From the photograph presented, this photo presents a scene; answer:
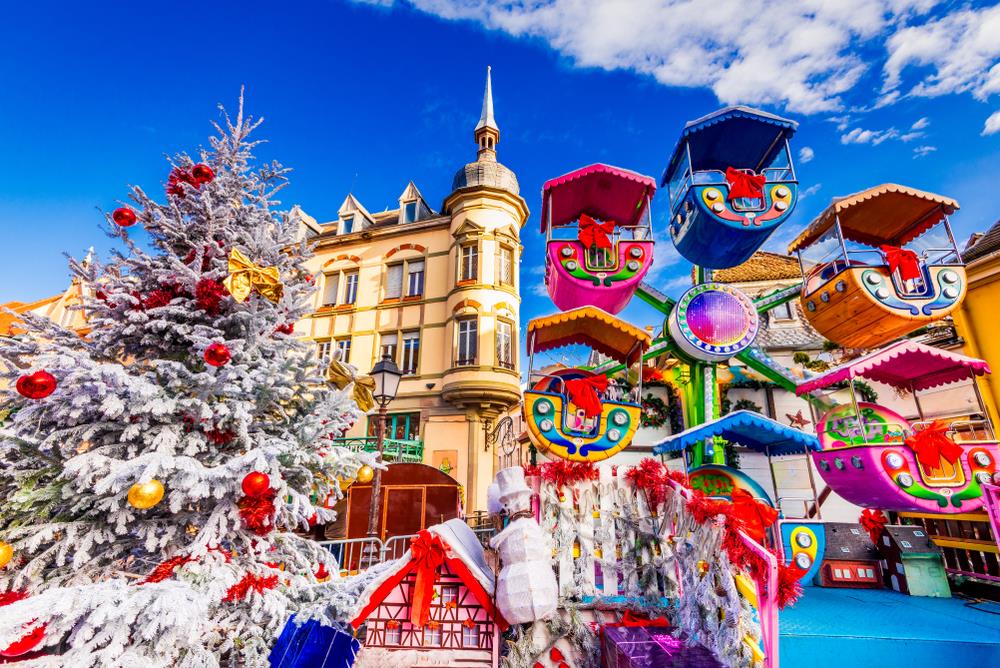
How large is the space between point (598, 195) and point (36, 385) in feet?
25.4

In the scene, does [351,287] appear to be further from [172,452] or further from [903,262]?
[903,262]

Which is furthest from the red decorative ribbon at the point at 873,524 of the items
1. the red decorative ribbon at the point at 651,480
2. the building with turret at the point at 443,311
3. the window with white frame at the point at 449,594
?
the building with turret at the point at 443,311

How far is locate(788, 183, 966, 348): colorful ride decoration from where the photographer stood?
6.45 meters

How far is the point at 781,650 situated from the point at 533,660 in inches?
102

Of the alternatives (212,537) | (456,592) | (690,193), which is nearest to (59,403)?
(212,537)

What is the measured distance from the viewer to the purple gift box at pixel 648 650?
3.02 meters

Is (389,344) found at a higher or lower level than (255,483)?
higher

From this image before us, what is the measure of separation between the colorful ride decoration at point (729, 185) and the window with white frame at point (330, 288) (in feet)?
53.9

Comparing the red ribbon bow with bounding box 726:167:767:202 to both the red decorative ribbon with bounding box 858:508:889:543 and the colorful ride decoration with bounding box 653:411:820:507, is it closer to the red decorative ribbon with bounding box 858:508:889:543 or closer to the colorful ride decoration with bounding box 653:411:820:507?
the colorful ride decoration with bounding box 653:411:820:507

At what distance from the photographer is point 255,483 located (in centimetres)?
288

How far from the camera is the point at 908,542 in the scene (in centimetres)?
683

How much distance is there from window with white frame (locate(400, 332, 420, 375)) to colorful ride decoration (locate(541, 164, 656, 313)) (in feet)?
36.6

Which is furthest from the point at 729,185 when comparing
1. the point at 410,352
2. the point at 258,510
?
the point at 410,352

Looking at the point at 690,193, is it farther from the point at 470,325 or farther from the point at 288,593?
the point at 470,325
